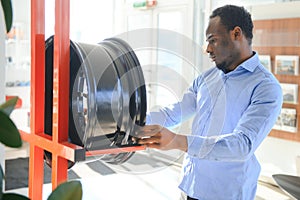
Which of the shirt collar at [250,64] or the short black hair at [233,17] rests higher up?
the short black hair at [233,17]

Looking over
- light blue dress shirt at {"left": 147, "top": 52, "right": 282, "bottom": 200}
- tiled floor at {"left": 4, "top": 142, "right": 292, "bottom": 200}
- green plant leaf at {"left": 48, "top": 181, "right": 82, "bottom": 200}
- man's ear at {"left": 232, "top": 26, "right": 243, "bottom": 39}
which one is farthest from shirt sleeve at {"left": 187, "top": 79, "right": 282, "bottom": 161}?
tiled floor at {"left": 4, "top": 142, "right": 292, "bottom": 200}

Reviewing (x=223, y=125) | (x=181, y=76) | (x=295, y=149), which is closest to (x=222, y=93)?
(x=223, y=125)

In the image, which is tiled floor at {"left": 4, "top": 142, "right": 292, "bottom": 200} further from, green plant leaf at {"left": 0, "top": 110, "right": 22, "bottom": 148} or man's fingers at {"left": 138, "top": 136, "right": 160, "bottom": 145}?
green plant leaf at {"left": 0, "top": 110, "right": 22, "bottom": 148}

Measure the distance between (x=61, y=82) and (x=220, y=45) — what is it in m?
0.83

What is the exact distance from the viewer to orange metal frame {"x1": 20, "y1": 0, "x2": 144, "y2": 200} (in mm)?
930

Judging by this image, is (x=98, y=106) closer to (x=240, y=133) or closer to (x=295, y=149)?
(x=240, y=133)

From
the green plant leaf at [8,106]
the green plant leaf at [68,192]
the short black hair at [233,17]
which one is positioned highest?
the short black hair at [233,17]

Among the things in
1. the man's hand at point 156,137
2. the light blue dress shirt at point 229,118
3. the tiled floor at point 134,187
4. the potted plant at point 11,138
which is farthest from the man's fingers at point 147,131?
the tiled floor at point 134,187

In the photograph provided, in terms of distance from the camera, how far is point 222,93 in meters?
1.60

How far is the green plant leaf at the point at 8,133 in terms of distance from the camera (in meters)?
0.39

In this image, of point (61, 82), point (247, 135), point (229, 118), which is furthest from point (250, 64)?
point (61, 82)

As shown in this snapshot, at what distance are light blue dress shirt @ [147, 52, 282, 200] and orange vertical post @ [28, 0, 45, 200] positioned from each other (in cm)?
42

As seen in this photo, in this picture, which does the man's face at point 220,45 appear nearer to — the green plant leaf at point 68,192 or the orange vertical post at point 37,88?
the orange vertical post at point 37,88

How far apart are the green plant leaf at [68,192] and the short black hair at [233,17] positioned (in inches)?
49.6
